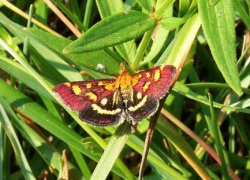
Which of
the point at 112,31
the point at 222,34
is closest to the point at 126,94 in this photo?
the point at 112,31

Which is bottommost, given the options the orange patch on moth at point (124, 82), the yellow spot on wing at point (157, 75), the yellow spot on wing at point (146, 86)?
the orange patch on moth at point (124, 82)

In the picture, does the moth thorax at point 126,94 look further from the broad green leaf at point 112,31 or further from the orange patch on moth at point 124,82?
the broad green leaf at point 112,31

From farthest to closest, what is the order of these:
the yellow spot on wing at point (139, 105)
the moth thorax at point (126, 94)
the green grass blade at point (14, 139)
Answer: the green grass blade at point (14, 139) < the moth thorax at point (126, 94) < the yellow spot on wing at point (139, 105)

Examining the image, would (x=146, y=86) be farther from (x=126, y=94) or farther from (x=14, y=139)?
(x=14, y=139)

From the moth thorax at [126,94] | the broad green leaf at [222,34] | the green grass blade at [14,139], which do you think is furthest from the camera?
the green grass blade at [14,139]

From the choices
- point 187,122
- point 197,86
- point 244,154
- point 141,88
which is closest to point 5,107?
point 141,88

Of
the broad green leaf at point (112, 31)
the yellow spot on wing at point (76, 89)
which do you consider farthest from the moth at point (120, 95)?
the broad green leaf at point (112, 31)
